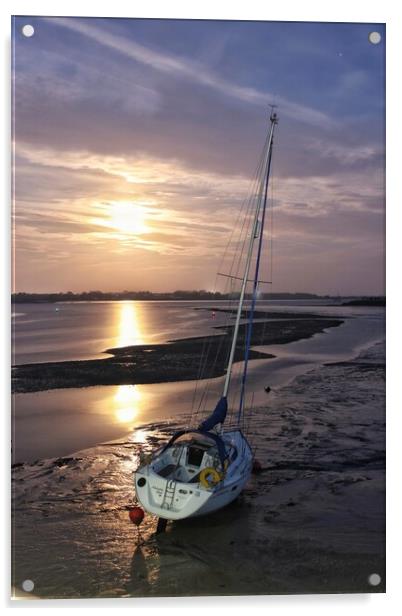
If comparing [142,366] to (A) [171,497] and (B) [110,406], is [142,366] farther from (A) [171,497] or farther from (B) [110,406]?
(A) [171,497]

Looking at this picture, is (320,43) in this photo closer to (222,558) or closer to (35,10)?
(35,10)

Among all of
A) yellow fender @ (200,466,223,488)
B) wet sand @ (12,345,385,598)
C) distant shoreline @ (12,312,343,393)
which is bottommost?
wet sand @ (12,345,385,598)

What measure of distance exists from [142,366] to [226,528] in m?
8.15

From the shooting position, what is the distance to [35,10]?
190 inches

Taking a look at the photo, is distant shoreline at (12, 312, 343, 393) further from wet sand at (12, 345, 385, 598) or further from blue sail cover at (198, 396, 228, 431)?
blue sail cover at (198, 396, 228, 431)

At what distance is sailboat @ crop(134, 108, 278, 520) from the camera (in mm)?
5512

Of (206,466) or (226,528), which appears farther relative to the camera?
(206,466)

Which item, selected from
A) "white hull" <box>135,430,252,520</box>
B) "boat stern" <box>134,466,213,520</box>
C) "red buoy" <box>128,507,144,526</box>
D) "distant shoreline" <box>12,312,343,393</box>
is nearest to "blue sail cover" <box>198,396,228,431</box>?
"white hull" <box>135,430,252,520</box>

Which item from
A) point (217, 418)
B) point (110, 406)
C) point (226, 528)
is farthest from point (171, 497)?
point (110, 406)

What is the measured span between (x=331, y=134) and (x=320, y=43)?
1.00m

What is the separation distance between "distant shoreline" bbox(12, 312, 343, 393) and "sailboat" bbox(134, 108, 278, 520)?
3.41m
